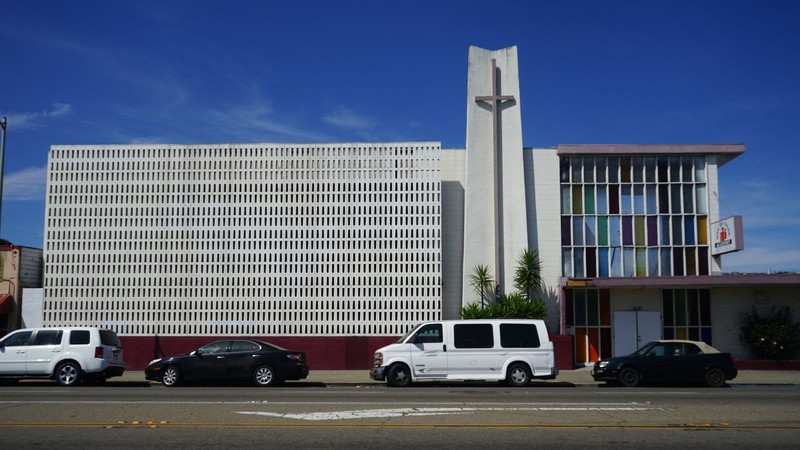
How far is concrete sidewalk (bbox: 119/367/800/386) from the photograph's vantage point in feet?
72.7

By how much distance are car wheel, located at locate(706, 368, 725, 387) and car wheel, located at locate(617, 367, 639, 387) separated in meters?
1.98

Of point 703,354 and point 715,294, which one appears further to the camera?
point 715,294

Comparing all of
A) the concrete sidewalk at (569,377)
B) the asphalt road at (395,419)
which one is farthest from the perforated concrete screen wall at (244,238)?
the asphalt road at (395,419)

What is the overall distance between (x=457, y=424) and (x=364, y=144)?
1755cm

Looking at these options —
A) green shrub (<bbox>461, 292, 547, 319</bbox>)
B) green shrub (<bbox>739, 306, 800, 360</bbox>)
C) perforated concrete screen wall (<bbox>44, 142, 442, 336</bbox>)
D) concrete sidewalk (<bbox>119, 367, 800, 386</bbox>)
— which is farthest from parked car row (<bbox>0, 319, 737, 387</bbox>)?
green shrub (<bbox>739, 306, 800, 360</bbox>)

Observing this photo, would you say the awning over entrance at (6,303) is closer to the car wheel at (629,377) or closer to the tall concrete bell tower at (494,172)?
the tall concrete bell tower at (494,172)

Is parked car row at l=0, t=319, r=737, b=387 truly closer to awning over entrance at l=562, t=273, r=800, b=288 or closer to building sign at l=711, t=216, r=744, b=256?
awning over entrance at l=562, t=273, r=800, b=288

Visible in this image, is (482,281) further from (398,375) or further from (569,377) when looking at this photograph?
(398,375)

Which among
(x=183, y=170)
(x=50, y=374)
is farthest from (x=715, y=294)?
(x=50, y=374)

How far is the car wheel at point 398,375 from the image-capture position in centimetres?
1995

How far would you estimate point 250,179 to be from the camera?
2795cm

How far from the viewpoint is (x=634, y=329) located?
28.2 m

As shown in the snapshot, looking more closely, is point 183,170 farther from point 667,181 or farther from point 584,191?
point 667,181

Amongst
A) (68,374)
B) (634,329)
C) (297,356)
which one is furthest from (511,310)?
(68,374)
